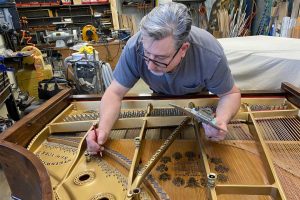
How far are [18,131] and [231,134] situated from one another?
4.88 ft


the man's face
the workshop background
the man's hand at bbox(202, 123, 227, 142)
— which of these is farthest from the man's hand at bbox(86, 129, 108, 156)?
the workshop background

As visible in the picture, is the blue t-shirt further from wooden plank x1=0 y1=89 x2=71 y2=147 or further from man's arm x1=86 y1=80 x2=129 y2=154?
wooden plank x1=0 y1=89 x2=71 y2=147

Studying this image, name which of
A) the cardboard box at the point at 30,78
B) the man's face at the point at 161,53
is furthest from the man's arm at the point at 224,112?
the cardboard box at the point at 30,78

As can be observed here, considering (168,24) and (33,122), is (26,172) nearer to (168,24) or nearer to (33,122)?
(33,122)

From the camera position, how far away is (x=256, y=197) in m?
1.24

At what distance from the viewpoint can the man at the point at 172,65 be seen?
138cm

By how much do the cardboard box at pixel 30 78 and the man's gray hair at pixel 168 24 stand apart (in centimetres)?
479

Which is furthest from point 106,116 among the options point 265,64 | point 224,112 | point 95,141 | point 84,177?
point 265,64

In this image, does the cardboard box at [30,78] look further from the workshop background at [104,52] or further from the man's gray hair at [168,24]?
the man's gray hair at [168,24]

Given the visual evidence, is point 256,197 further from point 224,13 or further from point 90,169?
point 224,13

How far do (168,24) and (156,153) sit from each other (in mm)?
765

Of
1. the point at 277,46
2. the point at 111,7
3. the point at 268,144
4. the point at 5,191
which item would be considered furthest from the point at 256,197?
the point at 111,7

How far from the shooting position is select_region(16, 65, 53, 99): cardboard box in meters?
5.39

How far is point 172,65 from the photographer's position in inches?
61.2
